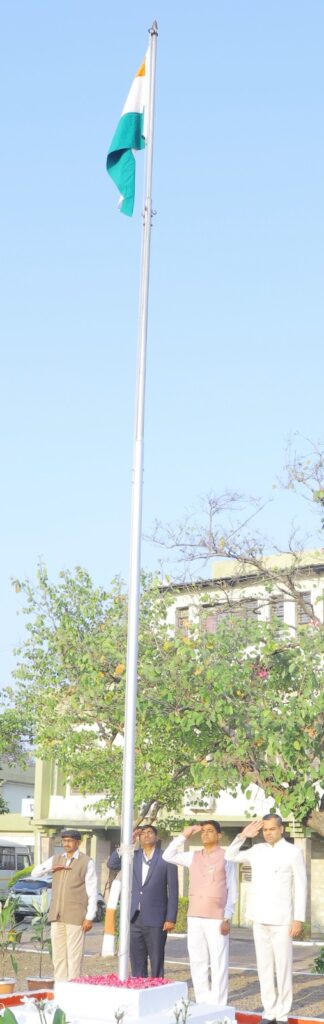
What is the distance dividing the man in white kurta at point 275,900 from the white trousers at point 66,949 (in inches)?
91.1

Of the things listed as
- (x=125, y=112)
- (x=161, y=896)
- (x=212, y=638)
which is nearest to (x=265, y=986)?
(x=161, y=896)

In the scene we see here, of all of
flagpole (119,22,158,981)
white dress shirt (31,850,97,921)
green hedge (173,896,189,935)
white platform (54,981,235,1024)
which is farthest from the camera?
green hedge (173,896,189,935)

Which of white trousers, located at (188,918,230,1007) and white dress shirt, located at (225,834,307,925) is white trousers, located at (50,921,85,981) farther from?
white dress shirt, located at (225,834,307,925)

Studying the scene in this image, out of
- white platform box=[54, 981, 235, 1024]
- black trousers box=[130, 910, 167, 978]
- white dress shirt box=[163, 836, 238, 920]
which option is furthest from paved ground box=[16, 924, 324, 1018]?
white platform box=[54, 981, 235, 1024]

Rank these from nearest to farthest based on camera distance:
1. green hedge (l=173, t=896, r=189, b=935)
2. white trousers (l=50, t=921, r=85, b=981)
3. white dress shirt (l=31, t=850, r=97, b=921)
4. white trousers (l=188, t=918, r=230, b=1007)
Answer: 1. white trousers (l=188, t=918, r=230, b=1007)
2. white dress shirt (l=31, t=850, r=97, b=921)
3. white trousers (l=50, t=921, r=85, b=981)
4. green hedge (l=173, t=896, r=189, b=935)

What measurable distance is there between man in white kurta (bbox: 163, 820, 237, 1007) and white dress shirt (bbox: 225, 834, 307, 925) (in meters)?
0.92

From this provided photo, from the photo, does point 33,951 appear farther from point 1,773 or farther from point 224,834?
point 1,773

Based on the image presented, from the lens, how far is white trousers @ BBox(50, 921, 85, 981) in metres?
13.9

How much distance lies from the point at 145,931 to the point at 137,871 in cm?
60

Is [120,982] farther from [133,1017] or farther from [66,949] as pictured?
[66,949]

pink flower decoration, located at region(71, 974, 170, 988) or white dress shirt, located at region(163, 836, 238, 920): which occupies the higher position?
white dress shirt, located at region(163, 836, 238, 920)

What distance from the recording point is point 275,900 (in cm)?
1218

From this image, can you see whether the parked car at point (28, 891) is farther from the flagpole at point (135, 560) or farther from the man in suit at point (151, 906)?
the flagpole at point (135, 560)

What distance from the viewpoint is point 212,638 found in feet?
60.1
